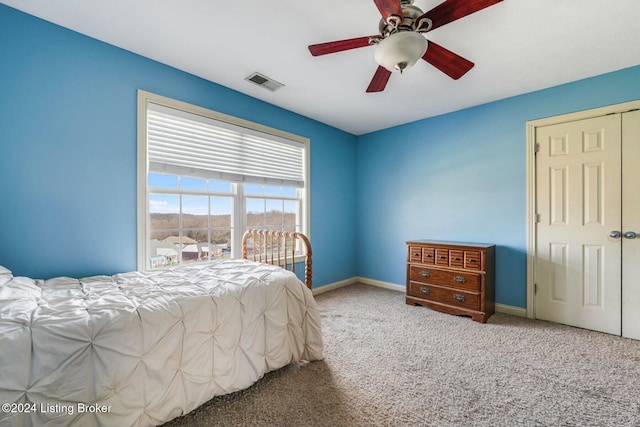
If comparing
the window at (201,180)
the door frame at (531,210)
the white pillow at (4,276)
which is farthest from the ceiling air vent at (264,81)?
the door frame at (531,210)

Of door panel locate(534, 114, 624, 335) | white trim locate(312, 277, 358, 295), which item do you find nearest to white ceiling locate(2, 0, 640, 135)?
door panel locate(534, 114, 624, 335)

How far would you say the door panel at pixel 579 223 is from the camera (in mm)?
2439

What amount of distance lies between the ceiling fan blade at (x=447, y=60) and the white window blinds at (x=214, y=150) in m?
1.96

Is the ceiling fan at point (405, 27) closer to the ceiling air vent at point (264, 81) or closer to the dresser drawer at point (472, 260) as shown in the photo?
the ceiling air vent at point (264, 81)

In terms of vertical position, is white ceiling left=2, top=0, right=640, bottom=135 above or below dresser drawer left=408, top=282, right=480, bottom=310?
above

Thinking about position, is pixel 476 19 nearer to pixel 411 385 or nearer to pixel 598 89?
pixel 598 89

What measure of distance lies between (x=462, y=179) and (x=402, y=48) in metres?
2.40

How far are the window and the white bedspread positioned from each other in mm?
568

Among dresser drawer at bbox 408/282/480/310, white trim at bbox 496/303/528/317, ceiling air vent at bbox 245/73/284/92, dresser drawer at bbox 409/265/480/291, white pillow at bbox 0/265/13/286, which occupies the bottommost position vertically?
white trim at bbox 496/303/528/317

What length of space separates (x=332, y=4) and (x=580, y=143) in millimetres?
2784

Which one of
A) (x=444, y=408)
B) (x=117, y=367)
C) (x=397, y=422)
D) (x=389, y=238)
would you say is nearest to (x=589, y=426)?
(x=444, y=408)

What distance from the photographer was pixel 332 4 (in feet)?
5.40

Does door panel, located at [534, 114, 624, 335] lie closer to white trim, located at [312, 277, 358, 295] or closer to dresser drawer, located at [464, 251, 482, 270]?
dresser drawer, located at [464, 251, 482, 270]

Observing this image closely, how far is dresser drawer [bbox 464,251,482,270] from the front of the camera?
108 inches
